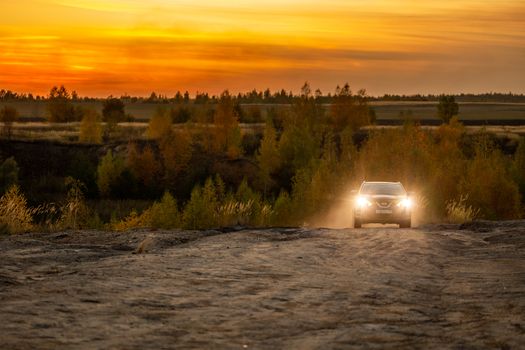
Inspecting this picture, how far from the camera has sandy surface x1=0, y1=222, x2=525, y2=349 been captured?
37.9 feet

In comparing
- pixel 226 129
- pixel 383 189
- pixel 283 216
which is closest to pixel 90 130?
pixel 226 129

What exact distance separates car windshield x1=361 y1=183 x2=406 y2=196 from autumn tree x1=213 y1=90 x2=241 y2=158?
272 feet

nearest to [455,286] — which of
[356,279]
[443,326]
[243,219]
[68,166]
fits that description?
[356,279]

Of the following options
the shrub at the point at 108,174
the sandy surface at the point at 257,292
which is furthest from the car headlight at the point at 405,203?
the shrub at the point at 108,174

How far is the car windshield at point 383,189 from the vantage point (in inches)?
1203

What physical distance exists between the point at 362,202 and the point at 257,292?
15.7m

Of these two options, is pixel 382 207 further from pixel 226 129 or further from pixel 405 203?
pixel 226 129

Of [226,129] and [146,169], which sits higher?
[226,129]

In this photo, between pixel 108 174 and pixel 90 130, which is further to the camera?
pixel 90 130

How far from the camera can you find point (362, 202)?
30.4 meters

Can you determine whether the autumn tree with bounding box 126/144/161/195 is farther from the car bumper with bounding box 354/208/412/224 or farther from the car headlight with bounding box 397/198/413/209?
the car headlight with bounding box 397/198/413/209

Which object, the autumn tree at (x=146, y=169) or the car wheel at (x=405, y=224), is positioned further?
the autumn tree at (x=146, y=169)

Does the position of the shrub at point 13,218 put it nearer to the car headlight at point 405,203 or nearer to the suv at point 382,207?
the suv at point 382,207

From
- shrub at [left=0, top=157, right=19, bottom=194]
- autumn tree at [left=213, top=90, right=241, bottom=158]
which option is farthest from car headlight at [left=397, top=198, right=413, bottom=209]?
autumn tree at [left=213, top=90, right=241, bottom=158]
